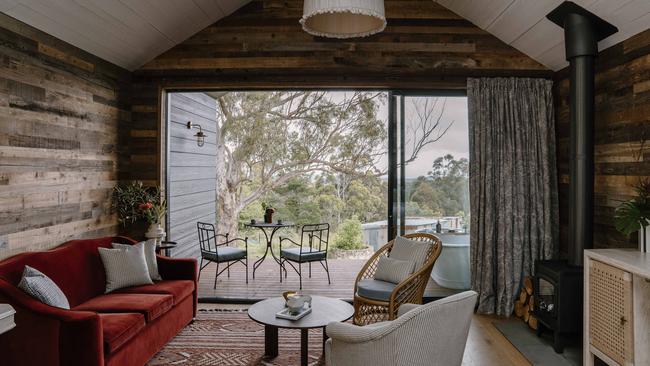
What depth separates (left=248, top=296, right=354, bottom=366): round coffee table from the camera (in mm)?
2969

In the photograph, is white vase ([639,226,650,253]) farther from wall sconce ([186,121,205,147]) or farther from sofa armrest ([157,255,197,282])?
wall sconce ([186,121,205,147])

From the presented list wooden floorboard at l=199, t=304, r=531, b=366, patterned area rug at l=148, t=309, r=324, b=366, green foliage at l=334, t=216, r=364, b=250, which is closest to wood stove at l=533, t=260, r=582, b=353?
wooden floorboard at l=199, t=304, r=531, b=366

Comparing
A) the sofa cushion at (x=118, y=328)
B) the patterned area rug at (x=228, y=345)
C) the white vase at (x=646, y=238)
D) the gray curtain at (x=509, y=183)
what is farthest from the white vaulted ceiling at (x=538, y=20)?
the sofa cushion at (x=118, y=328)

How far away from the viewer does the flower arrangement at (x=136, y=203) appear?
15.0 feet

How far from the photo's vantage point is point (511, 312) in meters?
4.54

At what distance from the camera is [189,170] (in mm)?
A: 6262

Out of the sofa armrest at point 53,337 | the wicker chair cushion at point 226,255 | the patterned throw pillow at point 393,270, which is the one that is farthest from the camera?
the wicker chair cushion at point 226,255

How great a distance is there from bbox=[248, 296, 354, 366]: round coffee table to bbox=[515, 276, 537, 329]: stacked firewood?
6.14 feet

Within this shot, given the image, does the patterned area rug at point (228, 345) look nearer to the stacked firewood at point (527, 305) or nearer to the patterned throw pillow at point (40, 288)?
the patterned throw pillow at point (40, 288)

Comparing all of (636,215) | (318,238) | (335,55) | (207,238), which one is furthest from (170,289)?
(318,238)

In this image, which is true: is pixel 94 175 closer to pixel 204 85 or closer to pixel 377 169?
pixel 204 85

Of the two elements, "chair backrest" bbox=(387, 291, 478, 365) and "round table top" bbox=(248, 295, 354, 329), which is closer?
"chair backrest" bbox=(387, 291, 478, 365)

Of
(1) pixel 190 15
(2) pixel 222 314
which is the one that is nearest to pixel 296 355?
(2) pixel 222 314

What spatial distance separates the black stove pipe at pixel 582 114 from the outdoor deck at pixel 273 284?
1585 mm
